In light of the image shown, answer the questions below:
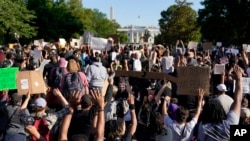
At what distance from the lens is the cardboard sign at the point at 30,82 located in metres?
8.23

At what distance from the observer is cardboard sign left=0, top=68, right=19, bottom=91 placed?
890 cm

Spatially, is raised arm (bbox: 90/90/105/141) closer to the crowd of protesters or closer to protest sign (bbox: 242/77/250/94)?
the crowd of protesters

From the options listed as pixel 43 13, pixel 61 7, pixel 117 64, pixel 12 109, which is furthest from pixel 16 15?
pixel 12 109

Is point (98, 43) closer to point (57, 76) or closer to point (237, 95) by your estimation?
point (57, 76)

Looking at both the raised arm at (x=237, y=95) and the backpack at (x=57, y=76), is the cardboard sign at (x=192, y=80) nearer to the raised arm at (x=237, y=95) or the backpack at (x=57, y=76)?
the raised arm at (x=237, y=95)

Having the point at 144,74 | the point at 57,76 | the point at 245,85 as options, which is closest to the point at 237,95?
the point at 245,85

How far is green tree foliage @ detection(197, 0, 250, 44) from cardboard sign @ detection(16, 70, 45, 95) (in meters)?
43.0

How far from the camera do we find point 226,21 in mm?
51562

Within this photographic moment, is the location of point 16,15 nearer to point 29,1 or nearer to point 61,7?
point 29,1

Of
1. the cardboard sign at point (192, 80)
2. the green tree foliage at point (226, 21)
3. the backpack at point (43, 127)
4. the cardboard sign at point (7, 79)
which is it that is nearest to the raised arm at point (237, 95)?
the cardboard sign at point (192, 80)

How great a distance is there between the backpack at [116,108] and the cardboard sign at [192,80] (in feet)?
4.26

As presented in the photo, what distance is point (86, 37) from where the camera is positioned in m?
20.2

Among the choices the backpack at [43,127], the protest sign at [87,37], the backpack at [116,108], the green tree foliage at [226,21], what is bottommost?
the backpack at [116,108]

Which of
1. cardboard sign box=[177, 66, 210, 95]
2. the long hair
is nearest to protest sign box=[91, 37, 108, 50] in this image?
cardboard sign box=[177, 66, 210, 95]
